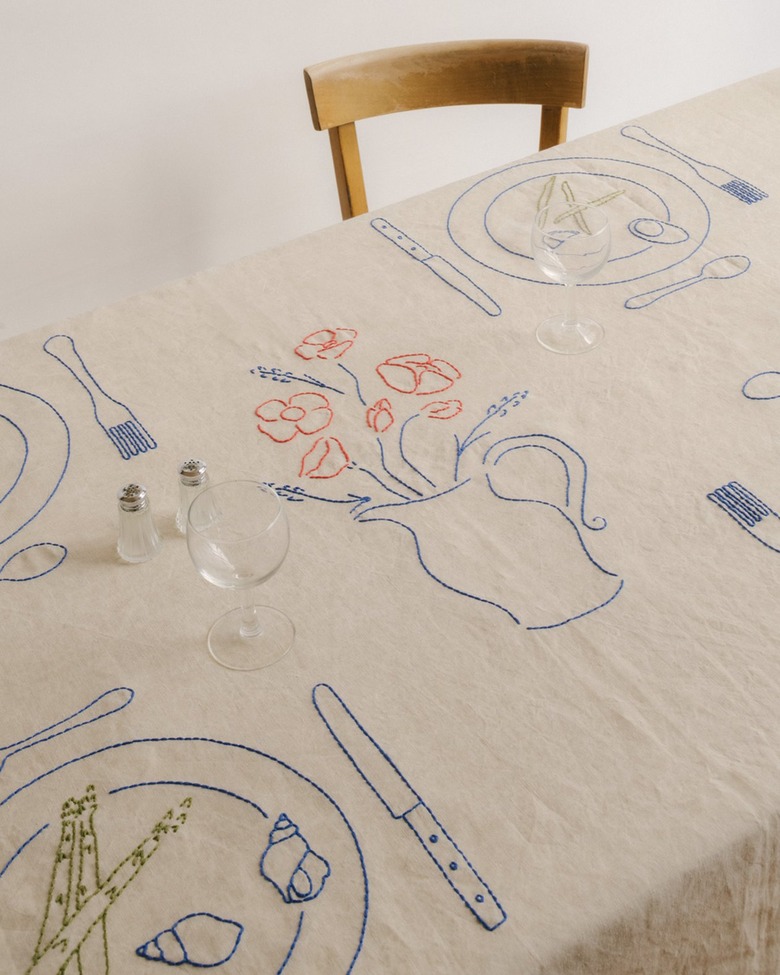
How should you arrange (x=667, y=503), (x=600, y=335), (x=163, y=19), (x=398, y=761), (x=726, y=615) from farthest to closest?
1. (x=163, y=19)
2. (x=600, y=335)
3. (x=667, y=503)
4. (x=726, y=615)
5. (x=398, y=761)

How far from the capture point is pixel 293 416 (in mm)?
1312

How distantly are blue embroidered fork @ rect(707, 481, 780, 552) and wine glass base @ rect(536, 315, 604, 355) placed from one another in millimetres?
290

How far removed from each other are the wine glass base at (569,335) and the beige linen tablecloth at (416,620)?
0.9 inches

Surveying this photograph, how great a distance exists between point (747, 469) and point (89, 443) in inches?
30.1

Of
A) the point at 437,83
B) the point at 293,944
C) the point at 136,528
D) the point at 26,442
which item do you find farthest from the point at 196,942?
the point at 437,83

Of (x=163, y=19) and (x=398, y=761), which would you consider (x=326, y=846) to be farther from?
(x=163, y=19)

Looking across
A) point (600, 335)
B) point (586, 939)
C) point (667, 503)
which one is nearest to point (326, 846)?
point (586, 939)

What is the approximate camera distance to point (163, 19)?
222cm

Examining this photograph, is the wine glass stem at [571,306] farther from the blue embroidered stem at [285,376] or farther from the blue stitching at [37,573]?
the blue stitching at [37,573]

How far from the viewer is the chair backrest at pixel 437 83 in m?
1.90

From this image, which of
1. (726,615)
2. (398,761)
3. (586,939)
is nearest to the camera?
(586,939)

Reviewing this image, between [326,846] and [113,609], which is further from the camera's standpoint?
[113,609]

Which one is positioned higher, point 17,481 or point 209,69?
point 17,481

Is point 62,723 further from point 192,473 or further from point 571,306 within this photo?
point 571,306
